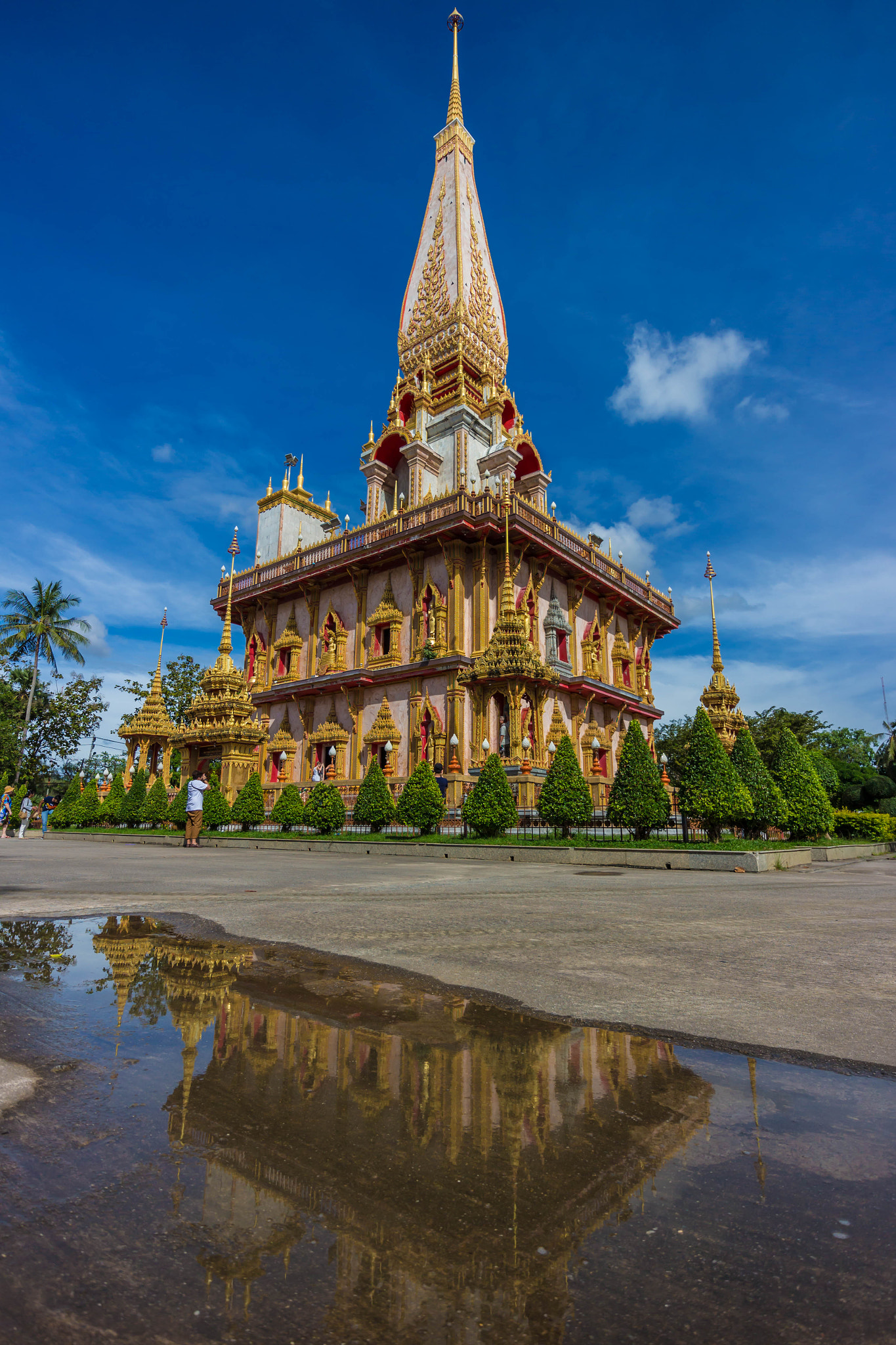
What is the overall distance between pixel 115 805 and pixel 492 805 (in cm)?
1854

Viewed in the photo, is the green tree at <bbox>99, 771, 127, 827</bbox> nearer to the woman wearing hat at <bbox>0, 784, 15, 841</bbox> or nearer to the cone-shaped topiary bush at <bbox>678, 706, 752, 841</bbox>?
the woman wearing hat at <bbox>0, 784, 15, 841</bbox>

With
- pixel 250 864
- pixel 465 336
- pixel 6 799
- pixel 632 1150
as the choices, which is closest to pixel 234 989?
pixel 632 1150

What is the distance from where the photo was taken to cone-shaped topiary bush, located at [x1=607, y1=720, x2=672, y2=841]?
52.7 feet

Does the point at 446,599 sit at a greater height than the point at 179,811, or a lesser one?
greater

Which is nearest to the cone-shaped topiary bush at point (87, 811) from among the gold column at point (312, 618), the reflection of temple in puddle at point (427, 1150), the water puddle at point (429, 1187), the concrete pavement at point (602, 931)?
the gold column at point (312, 618)

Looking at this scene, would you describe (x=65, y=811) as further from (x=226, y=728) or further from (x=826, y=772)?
(x=826, y=772)

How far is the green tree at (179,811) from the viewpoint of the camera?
78.9ft

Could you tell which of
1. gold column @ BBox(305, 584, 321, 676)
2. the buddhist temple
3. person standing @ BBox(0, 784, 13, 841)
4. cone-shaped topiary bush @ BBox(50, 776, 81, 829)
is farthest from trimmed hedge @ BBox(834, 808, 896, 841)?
cone-shaped topiary bush @ BBox(50, 776, 81, 829)

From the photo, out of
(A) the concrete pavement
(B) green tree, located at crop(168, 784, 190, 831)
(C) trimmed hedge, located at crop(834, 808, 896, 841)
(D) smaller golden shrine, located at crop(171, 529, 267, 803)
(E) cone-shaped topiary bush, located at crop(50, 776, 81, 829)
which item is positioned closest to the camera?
(A) the concrete pavement

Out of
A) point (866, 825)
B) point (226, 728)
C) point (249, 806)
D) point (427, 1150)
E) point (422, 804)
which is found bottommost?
point (427, 1150)

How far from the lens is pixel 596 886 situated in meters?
9.54

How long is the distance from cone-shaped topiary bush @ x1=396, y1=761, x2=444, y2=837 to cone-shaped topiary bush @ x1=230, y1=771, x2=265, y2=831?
672 cm

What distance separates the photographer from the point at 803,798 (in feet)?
59.0

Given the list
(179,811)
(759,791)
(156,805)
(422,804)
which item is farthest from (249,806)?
(759,791)
